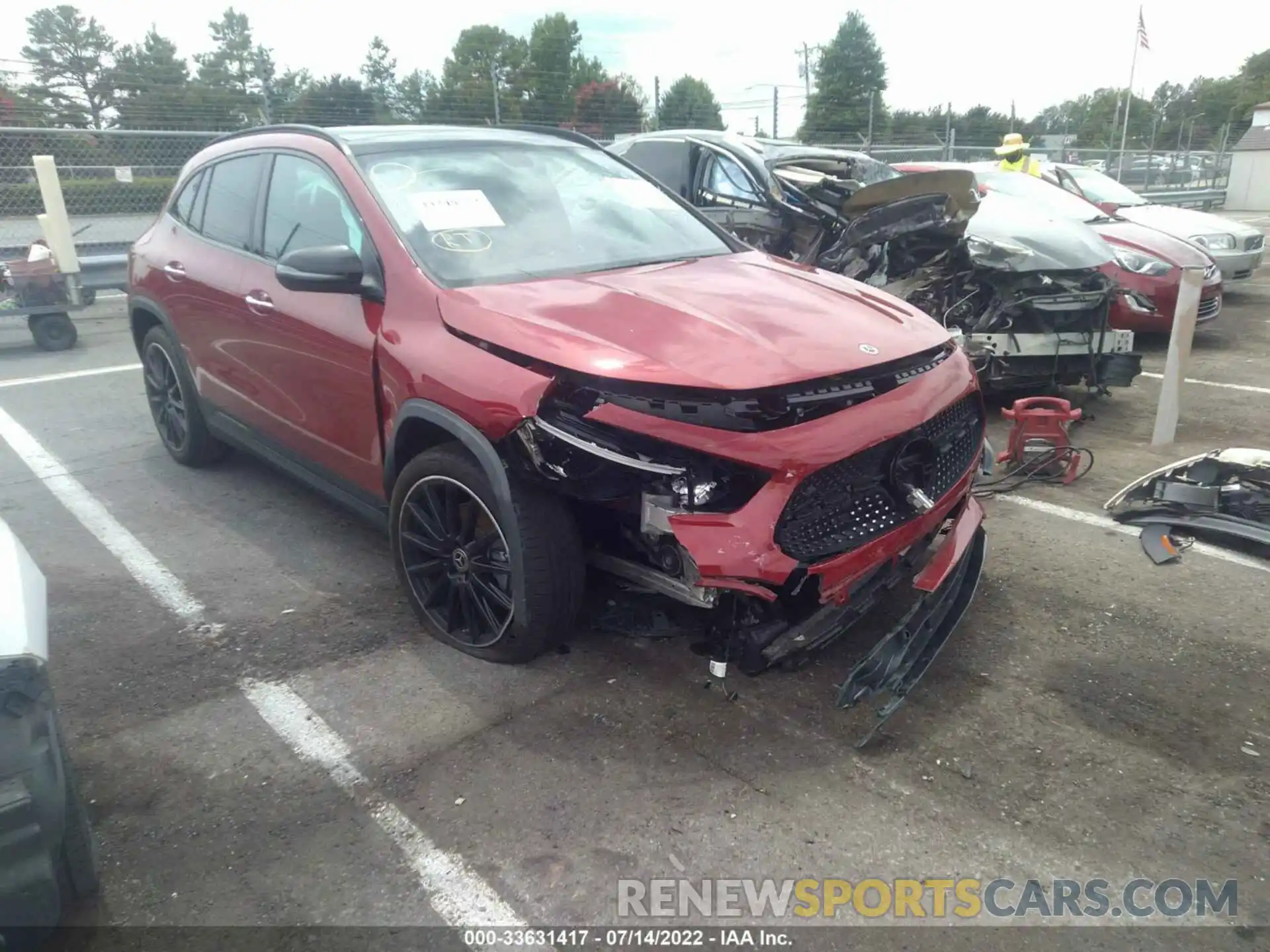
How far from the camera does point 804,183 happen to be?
7215mm

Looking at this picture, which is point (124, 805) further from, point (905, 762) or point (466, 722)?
point (905, 762)

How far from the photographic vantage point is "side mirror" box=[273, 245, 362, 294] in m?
3.34

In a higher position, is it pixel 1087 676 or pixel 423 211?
pixel 423 211

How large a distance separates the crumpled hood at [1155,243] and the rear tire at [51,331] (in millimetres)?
9802

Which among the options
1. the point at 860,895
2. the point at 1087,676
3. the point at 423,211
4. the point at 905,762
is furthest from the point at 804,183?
the point at 860,895

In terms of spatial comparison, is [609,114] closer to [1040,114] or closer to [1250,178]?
[1250,178]

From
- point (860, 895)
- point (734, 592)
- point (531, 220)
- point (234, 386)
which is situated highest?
point (531, 220)

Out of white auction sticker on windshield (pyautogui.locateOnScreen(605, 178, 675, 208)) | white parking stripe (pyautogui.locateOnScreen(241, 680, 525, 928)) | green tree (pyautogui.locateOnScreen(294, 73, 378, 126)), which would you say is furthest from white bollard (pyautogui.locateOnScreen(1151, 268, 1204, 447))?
green tree (pyautogui.locateOnScreen(294, 73, 378, 126))

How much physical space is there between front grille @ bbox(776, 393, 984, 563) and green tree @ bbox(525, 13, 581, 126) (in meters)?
15.3

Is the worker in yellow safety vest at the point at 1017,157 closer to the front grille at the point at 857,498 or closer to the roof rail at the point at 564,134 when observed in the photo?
the roof rail at the point at 564,134

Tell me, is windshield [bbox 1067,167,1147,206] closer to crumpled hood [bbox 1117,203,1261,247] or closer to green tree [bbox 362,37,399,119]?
crumpled hood [bbox 1117,203,1261,247]

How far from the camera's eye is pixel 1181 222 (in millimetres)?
10484

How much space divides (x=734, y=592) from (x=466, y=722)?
993mm

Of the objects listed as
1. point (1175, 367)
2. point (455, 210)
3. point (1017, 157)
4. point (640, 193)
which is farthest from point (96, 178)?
point (1175, 367)
